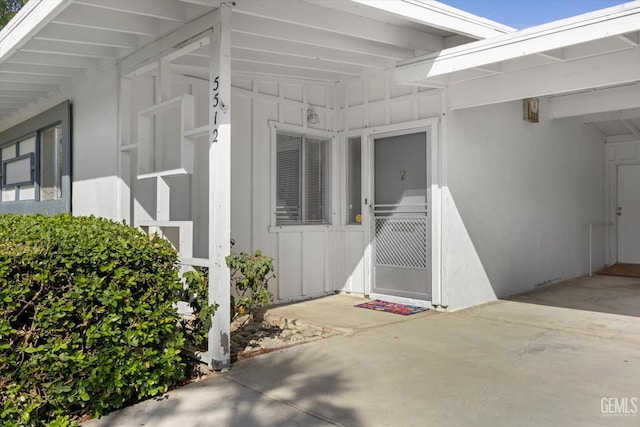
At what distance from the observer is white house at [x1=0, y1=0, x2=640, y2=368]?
4.11 m

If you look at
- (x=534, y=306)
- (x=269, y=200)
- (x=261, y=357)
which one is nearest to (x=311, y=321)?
(x=261, y=357)

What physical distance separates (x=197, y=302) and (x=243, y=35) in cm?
248

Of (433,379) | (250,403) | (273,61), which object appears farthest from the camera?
(273,61)

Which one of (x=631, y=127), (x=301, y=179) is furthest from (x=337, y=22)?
(x=631, y=127)

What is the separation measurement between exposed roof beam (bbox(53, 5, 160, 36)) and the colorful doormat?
3833mm

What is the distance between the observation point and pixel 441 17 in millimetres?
4793

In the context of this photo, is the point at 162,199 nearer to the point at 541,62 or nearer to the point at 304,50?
the point at 304,50

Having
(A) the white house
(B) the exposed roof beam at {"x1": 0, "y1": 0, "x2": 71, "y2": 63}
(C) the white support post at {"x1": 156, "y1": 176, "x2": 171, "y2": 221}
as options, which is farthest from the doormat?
(B) the exposed roof beam at {"x1": 0, "y1": 0, "x2": 71, "y2": 63}

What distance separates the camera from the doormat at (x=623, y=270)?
903 cm

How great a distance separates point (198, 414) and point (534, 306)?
466 cm

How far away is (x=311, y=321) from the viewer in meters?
5.31

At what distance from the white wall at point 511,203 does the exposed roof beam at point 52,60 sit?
4.08 meters

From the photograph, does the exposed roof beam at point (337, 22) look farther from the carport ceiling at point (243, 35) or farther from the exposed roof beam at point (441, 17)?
the exposed roof beam at point (441, 17)

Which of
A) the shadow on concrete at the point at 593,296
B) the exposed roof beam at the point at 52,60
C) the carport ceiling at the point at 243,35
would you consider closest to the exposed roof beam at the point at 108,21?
the carport ceiling at the point at 243,35
